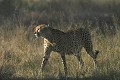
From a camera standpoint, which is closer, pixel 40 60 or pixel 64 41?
pixel 64 41

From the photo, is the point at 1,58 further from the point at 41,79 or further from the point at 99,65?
the point at 99,65

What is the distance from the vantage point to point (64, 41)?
9.37 metres

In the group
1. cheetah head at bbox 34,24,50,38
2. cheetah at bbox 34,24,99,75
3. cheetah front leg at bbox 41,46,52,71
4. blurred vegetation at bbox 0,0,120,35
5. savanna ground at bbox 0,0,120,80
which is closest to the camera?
savanna ground at bbox 0,0,120,80

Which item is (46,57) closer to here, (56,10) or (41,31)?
(41,31)

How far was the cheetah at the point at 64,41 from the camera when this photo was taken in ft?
29.9

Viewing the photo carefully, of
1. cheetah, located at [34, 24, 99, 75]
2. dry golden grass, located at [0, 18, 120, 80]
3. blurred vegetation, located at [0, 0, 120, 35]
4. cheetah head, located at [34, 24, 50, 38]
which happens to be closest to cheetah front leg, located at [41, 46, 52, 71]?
cheetah, located at [34, 24, 99, 75]

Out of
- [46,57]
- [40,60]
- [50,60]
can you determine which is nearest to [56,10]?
[50,60]

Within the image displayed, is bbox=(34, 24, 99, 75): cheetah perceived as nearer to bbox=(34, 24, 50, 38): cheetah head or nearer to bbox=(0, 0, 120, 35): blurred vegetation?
bbox=(34, 24, 50, 38): cheetah head

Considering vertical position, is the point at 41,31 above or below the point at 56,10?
below

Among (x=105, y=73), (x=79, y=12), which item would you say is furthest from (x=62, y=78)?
(x=79, y=12)

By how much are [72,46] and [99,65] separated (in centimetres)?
70

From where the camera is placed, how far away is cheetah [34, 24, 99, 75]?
9.12 m

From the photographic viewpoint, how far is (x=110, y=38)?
35.4 feet

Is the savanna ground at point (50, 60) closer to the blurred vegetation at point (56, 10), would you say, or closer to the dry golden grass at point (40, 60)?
the dry golden grass at point (40, 60)
